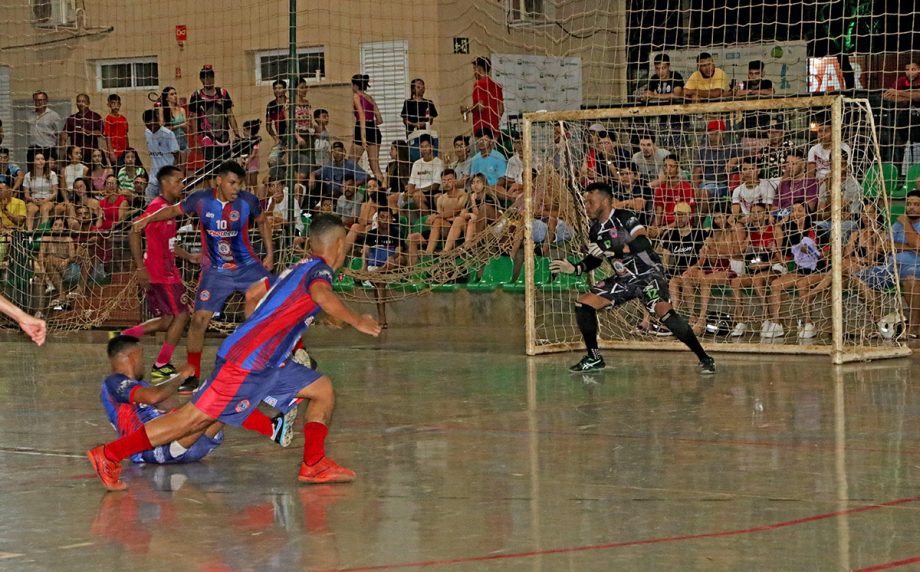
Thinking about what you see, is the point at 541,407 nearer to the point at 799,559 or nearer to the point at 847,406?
the point at 847,406

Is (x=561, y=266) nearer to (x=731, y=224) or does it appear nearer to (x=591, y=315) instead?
(x=591, y=315)

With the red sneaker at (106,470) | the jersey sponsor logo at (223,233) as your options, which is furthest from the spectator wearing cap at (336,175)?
the red sneaker at (106,470)

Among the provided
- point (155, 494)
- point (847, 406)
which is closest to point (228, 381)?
point (155, 494)

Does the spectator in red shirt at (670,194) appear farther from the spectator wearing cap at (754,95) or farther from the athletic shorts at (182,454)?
the athletic shorts at (182,454)

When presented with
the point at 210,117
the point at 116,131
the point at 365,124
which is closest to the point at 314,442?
the point at 365,124

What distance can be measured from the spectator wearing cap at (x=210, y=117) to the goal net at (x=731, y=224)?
16.3 feet

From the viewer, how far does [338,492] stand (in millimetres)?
7746

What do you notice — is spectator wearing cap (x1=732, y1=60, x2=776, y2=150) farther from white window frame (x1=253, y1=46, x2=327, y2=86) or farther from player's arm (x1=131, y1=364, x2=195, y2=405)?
player's arm (x1=131, y1=364, x2=195, y2=405)

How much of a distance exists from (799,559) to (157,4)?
22.4m

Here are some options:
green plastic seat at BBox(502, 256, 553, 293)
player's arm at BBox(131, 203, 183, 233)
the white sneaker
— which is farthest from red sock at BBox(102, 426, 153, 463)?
green plastic seat at BBox(502, 256, 553, 293)

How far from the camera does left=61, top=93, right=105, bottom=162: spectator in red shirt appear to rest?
2120cm

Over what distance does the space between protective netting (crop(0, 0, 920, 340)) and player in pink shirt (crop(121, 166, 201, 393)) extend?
3641 mm

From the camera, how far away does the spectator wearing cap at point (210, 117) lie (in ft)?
64.7

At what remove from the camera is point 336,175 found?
18.8 meters
